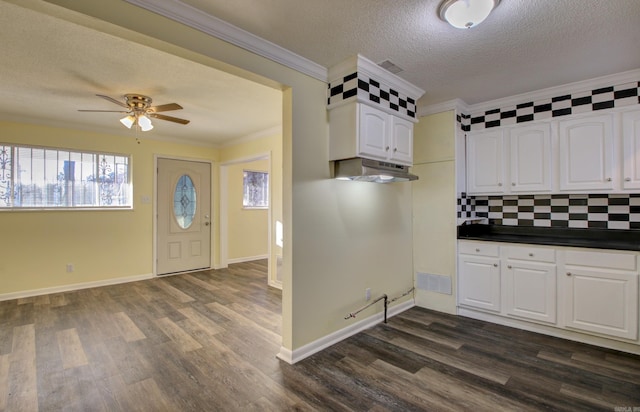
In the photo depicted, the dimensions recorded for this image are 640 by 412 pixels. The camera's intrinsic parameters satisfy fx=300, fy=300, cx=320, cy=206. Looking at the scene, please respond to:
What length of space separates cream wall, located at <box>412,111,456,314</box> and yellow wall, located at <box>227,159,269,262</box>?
356 centimetres

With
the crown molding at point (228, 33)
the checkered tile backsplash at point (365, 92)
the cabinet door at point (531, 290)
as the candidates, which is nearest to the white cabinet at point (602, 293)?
the cabinet door at point (531, 290)

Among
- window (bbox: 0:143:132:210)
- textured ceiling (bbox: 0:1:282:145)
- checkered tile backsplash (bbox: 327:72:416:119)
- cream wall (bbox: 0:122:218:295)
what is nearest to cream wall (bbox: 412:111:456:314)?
checkered tile backsplash (bbox: 327:72:416:119)

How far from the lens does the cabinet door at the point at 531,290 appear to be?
2943 mm

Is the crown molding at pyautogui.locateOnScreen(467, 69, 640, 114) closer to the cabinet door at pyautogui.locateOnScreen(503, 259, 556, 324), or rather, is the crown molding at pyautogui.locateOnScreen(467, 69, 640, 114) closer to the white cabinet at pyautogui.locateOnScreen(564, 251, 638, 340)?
the white cabinet at pyautogui.locateOnScreen(564, 251, 638, 340)

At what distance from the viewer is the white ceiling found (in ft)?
6.32

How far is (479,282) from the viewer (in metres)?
3.37

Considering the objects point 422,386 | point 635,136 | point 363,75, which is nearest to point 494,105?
point 635,136

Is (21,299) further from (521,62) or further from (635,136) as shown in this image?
(635,136)

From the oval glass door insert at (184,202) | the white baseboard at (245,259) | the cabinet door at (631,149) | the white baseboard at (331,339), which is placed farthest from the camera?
the white baseboard at (245,259)

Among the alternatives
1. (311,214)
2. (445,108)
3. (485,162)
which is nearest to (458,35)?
(445,108)

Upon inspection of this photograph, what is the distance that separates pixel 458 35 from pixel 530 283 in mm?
2485

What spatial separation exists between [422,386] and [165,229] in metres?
5.02

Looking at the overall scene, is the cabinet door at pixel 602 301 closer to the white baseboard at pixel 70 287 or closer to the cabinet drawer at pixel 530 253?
the cabinet drawer at pixel 530 253

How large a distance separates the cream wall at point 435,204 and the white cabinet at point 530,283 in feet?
1.83
